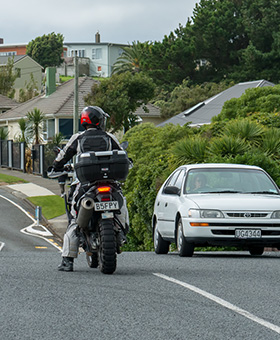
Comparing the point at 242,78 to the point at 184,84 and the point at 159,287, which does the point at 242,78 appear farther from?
the point at 159,287

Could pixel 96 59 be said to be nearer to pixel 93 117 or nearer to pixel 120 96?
pixel 120 96

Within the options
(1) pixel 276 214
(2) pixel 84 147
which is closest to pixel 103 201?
(2) pixel 84 147

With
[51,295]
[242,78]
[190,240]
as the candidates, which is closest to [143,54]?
[242,78]

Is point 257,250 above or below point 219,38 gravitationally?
below

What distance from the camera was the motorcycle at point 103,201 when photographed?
8945mm

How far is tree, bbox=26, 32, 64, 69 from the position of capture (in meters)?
137

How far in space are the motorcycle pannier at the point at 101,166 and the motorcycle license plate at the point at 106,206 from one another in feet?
0.96

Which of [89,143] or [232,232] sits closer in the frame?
[89,143]

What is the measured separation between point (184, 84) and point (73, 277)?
209 feet

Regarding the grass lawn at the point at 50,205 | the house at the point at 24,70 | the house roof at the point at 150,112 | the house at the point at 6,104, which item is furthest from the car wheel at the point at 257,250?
the house at the point at 24,70

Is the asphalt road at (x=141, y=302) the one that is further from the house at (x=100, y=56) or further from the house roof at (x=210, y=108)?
the house at (x=100, y=56)

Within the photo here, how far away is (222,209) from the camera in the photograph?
12.1m

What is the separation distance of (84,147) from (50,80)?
60.4 meters

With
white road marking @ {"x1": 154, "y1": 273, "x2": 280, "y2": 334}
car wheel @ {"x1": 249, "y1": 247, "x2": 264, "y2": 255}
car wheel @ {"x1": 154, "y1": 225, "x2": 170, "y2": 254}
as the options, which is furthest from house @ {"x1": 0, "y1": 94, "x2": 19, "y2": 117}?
white road marking @ {"x1": 154, "y1": 273, "x2": 280, "y2": 334}
